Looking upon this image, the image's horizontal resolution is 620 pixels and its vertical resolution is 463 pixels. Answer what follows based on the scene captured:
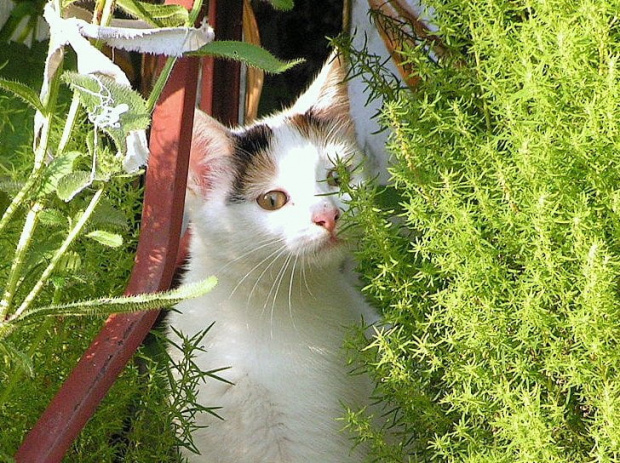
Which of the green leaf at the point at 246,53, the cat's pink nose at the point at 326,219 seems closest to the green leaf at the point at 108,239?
the green leaf at the point at 246,53

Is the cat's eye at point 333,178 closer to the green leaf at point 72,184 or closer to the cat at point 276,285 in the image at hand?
the cat at point 276,285

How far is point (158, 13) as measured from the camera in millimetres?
783

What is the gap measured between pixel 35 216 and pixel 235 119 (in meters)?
0.79

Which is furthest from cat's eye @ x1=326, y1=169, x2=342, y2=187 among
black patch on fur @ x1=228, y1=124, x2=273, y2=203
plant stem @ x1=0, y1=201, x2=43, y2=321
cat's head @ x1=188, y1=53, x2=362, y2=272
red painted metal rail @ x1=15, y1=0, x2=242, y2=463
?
plant stem @ x1=0, y1=201, x2=43, y2=321

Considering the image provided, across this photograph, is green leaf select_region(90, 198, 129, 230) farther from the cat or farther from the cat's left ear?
the cat's left ear

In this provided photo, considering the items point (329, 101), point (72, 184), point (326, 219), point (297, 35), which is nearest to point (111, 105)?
point (72, 184)

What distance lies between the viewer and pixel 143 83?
1457 millimetres

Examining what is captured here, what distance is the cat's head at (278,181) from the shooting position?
115cm

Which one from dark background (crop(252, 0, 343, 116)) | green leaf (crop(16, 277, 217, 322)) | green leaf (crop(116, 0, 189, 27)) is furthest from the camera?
dark background (crop(252, 0, 343, 116))

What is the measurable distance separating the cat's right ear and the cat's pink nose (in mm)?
192

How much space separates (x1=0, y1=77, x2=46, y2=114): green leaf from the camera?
712 mm

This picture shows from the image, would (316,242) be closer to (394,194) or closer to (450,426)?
(394,194)

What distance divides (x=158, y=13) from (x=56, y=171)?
174 mm

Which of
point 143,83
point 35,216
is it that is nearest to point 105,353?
point 35,216
